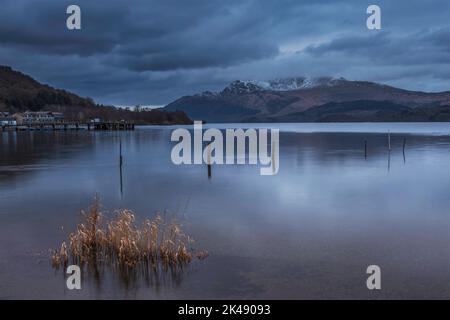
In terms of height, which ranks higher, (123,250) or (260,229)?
(123,250)

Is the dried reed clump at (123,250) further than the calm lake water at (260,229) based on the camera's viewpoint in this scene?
Yes

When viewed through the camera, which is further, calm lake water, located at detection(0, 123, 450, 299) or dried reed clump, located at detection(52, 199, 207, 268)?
dried reed clump, located at detection(52, 199, 207, 268)

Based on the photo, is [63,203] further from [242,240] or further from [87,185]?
[242,240]

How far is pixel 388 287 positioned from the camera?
53.8 feet

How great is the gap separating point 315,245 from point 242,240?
348 centimetres

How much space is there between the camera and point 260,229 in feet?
84.3

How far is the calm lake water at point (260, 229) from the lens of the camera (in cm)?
→ 1656

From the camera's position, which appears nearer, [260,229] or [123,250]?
[123,250]

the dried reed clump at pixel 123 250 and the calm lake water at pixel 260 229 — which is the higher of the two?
the dried reed clump at pixel 123 250

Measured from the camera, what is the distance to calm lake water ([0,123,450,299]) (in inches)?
652

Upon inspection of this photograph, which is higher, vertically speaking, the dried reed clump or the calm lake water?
the dried reed clump
